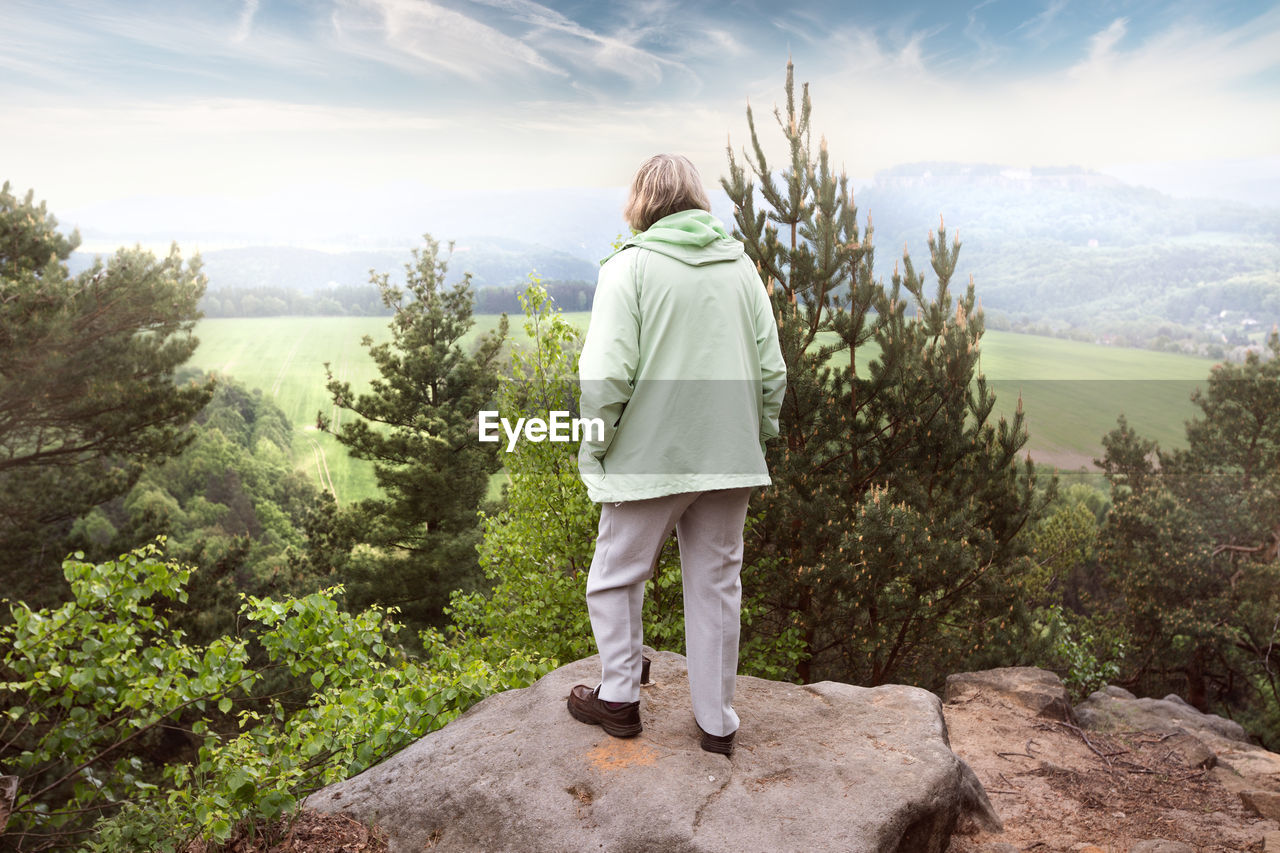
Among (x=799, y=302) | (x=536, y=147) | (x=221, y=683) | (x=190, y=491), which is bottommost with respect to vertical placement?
(x=190, y=491)

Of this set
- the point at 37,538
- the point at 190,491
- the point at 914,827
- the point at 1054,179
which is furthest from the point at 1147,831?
the point at 1054,179

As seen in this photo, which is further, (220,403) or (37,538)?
(220,403)

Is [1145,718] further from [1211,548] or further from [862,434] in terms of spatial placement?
[1211,548]

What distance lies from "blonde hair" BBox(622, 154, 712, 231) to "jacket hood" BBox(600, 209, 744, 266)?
1.2 inches

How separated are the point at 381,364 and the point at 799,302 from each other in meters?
12.1

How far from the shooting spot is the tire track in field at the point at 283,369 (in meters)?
52.0

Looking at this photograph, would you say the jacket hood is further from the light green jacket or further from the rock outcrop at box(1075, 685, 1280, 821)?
the rock outcrop at box(1075, 685, 1280, 821)

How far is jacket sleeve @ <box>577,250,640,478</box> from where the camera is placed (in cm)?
232

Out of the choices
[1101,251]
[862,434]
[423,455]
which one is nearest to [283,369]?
[423,455]

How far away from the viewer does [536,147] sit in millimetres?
72625

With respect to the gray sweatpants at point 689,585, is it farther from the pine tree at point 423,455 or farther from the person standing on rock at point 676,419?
the pine tree at point 423,455

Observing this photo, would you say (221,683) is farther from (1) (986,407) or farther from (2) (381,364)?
(2) (381,364)

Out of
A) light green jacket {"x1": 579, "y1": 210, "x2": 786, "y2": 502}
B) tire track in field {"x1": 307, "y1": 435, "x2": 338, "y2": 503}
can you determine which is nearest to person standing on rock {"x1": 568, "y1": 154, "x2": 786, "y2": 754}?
light green jacket {"x1": 579, "y1": 210, "x2": 786, "y2": 502}

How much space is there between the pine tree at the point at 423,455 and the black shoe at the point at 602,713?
44.3 ft
